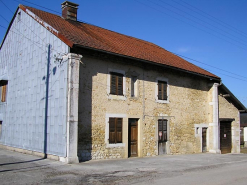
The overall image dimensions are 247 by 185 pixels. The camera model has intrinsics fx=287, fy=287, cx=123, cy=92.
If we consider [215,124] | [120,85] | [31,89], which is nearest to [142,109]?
[120,85]

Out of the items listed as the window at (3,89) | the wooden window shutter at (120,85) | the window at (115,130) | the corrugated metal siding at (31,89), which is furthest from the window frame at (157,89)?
the window at (3,89)

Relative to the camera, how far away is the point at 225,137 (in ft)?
68.0

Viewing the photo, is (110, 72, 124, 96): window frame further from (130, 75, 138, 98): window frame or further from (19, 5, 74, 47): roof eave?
(19, 5, 74, 47): roof eave

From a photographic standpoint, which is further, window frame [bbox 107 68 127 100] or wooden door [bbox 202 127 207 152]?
wooden door [bbox 202 127 207 152]

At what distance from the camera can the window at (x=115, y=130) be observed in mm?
14025

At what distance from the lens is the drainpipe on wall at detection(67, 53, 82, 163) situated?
11953 millimetres

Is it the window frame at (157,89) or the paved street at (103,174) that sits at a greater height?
the window frame at (157,89)

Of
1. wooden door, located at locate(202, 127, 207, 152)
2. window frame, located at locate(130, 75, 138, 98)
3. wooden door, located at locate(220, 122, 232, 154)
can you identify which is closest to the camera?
window frame, located at locate(130, 75, 138, 98)

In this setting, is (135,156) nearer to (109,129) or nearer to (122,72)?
(109,129)

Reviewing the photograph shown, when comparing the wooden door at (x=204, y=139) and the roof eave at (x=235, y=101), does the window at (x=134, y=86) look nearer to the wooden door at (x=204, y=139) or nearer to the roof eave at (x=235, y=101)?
the wooden door at (x=204, y=139)

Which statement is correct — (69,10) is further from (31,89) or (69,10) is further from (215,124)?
(215,124)

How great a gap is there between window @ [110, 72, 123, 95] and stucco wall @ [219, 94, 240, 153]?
9.23 meters

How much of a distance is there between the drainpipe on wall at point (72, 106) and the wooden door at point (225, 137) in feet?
40.2

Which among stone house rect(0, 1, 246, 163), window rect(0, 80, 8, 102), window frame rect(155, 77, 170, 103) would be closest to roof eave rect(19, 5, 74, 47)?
stone house rect(0, 1, 246, 163)
